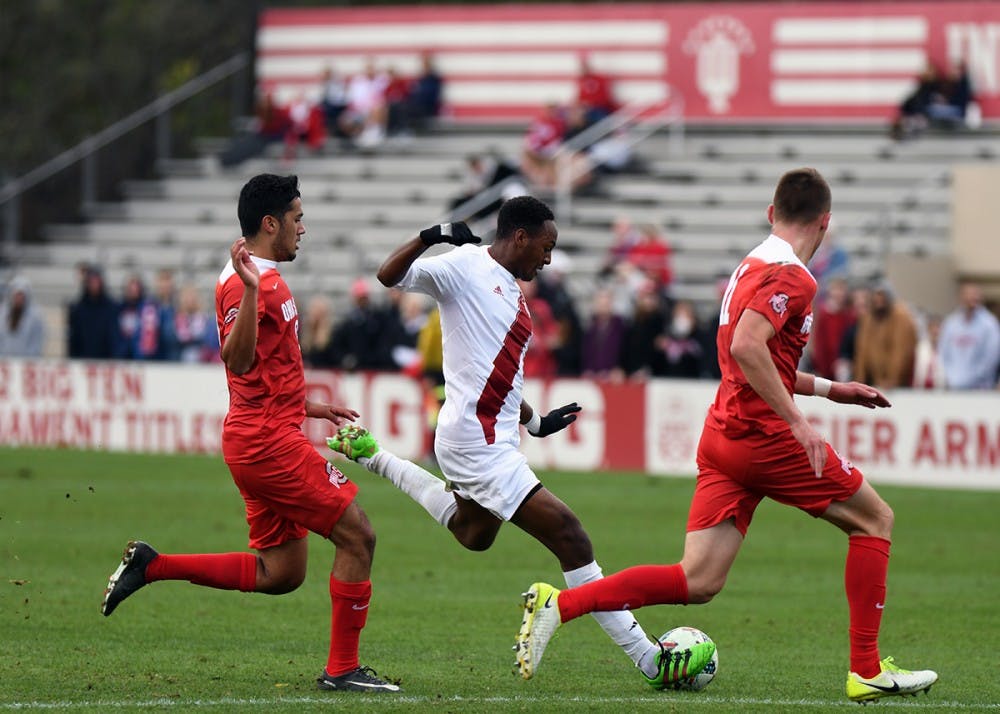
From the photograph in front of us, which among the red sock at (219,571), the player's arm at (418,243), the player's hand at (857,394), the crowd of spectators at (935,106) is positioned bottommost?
the red sock at (219,571)

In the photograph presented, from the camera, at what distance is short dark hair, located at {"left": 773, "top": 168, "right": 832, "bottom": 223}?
26.7 feet

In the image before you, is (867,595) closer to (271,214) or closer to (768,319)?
(768,319)

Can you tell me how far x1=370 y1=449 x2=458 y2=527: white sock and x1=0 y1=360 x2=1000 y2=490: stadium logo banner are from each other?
11440 mm

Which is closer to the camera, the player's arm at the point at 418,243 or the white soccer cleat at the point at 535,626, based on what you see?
the white soccer cleat at the point at 535,626

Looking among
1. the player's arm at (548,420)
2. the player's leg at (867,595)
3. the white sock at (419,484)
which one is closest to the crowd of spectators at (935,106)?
the player's arm at (548,420)

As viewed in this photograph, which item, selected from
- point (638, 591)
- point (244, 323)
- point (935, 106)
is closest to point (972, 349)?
point (935, 106)

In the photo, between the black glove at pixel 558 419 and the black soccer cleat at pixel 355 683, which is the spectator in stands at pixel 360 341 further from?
the black soccer cleat at pixel 355 683

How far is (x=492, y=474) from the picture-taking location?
843 centimetres

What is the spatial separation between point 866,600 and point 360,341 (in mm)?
15706

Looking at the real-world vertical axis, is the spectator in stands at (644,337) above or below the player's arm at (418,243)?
below

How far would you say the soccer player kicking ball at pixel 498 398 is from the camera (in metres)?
8.41

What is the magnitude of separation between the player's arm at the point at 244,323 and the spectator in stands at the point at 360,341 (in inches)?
595

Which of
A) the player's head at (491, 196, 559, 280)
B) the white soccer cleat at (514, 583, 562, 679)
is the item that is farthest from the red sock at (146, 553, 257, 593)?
the player's head at (491, 196, 559, 280)

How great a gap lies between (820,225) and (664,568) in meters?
1.70
